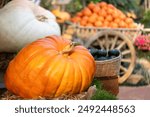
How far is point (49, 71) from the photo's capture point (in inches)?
89.0

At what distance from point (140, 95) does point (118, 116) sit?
4.42 m

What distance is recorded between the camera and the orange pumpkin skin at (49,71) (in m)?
2.27

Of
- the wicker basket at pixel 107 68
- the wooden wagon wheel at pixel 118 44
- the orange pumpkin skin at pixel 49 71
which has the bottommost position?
the wooden wagon wheel at pixel 118 44

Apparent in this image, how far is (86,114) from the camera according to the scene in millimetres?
1927

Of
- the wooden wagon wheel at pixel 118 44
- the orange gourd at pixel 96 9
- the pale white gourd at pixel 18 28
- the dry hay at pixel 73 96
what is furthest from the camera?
the orange gourd at pixel 96 9

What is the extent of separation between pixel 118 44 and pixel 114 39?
0.42 ft

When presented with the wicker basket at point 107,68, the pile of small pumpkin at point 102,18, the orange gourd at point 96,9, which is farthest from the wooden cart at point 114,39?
the wicker basket at point 107,68

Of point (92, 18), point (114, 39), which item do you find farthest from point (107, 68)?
point (92, 18)

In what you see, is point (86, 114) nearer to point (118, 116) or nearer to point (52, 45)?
point (118, 116)

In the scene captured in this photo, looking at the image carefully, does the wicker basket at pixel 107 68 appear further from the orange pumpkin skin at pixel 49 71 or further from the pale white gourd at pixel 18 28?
the orange pumpkin skin at pixel 49 71

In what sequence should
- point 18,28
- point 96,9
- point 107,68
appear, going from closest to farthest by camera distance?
1. point 18,28
2. point 107,68
3. point 96,9

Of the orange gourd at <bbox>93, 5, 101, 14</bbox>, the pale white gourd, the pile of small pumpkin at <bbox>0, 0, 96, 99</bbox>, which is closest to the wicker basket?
Result: the pale white gourd

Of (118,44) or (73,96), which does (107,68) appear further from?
(118,44)

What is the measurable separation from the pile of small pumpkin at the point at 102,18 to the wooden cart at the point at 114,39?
157 millimetres
